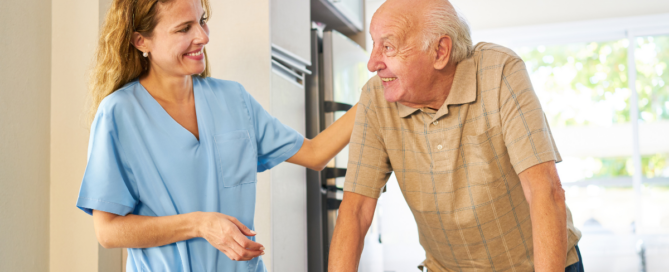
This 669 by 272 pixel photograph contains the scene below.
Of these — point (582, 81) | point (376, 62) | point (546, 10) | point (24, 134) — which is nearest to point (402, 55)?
point (376, 62)

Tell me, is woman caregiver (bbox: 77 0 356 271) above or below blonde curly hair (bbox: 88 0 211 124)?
below

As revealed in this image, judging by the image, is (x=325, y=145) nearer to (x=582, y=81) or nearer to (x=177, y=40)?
(x=177, y=40)

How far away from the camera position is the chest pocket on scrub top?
1145 mm

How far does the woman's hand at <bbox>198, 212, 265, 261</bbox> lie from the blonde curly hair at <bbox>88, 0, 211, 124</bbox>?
418 millimetres

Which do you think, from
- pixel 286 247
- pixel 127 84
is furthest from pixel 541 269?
pixel 286 247

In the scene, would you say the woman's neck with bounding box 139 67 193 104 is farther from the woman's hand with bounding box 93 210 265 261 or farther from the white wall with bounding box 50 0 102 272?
the white wall with bounding box 50 0 102 272

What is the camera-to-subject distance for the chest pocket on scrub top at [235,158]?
1.14m

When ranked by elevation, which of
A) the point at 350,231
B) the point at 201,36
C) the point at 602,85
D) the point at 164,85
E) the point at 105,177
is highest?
the point at 602,85

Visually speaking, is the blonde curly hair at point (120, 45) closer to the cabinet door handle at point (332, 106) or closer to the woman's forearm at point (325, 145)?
the woman's forearm at point (325, 145)

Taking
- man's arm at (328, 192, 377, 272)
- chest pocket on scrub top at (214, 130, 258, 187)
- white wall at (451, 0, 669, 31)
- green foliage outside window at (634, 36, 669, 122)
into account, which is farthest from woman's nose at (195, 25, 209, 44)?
green foliage outside window at (634, 36, 669, 122)

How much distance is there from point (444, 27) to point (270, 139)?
556 mm

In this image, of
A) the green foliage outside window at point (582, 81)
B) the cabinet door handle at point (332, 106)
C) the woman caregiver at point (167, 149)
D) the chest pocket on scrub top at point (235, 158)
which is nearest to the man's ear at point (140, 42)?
the woman caregiver at point (167, 149)

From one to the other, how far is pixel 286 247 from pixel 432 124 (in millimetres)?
1022

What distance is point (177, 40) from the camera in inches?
43.9
